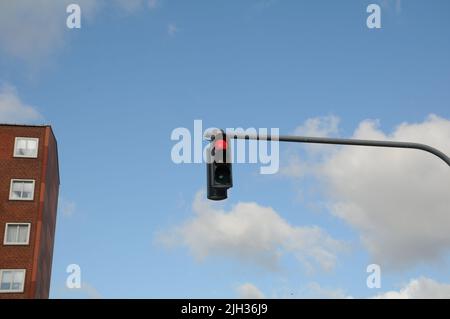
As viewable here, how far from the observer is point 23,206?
4488 cm

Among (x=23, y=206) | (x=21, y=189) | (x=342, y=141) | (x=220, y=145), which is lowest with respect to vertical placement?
(x=220, y=145)

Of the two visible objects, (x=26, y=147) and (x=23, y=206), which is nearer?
(x=23, y=206)

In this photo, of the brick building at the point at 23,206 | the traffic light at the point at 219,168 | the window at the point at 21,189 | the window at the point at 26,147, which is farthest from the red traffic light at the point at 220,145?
the window at the point at 26,147

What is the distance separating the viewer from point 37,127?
4662 cm

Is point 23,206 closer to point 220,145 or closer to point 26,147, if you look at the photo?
point 26,147

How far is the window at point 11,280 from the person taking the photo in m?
43.0

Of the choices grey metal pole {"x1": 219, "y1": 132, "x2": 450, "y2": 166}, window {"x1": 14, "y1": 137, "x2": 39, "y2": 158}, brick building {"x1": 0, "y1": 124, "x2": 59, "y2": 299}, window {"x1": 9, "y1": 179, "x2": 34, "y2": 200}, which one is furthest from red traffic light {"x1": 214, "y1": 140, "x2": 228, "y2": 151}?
window {"x1": 14, "y1": 137, "x2": 39, "y2": 158}

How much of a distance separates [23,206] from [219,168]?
37.1 meters

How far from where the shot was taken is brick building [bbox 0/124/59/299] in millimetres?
43250

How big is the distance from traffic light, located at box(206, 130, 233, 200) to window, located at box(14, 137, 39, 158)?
3747 centimetres

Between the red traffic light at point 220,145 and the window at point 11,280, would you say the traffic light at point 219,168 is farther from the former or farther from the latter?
the window at point 11,280

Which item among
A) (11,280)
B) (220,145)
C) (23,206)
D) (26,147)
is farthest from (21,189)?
(220,145)

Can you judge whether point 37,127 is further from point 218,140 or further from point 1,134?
point 218,140

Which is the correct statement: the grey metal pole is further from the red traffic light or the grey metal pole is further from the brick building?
the brick building
